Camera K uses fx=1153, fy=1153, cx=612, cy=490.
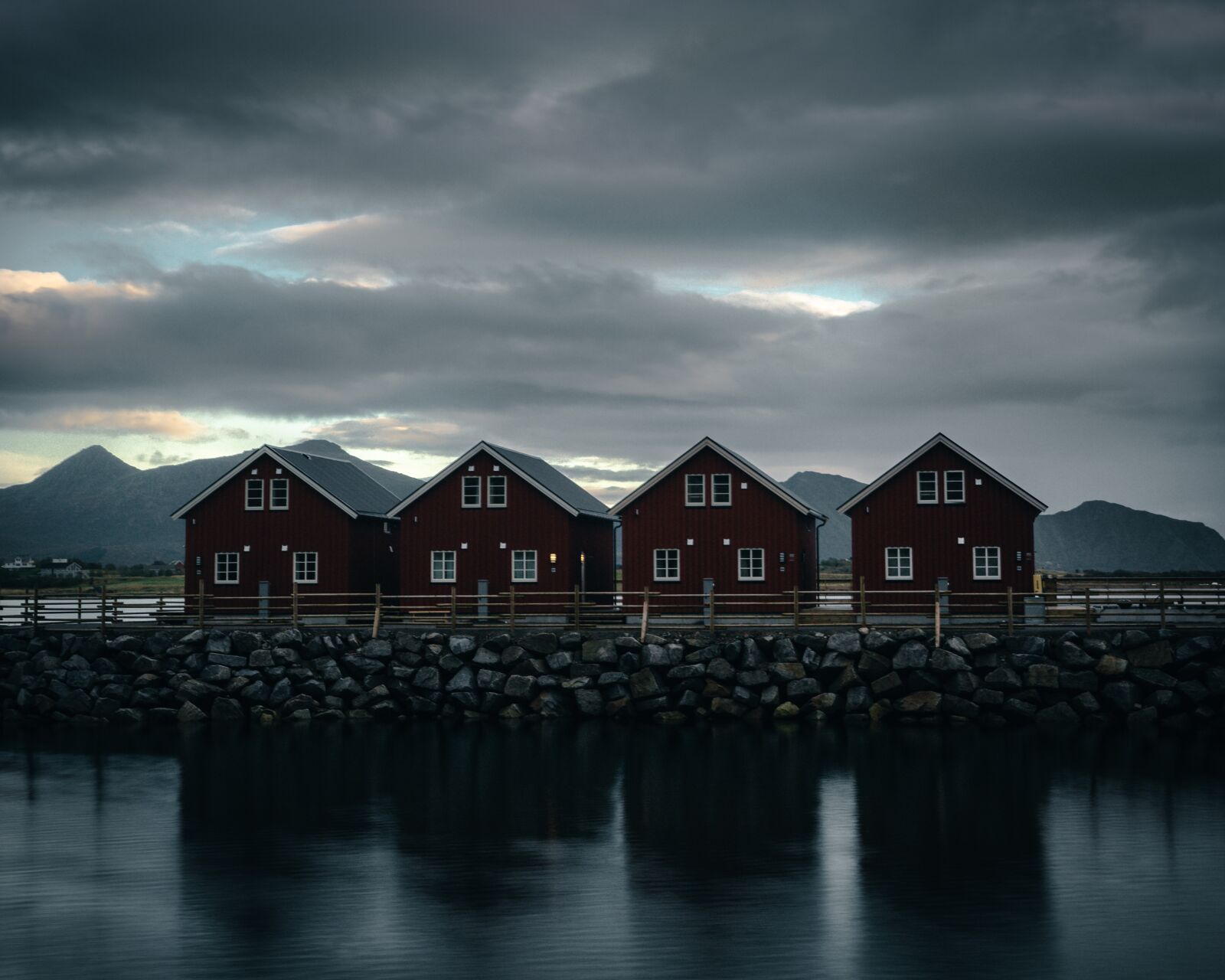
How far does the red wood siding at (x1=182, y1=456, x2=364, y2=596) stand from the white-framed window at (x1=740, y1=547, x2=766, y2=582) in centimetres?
1467

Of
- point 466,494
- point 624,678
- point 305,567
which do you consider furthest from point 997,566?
point 305,567

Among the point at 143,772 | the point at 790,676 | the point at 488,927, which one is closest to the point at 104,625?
the point at 143,772

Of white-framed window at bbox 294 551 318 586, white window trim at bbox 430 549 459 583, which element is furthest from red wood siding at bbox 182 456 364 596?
white window trim at bbox 430 549 459 583

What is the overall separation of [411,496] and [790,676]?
17.3 metres

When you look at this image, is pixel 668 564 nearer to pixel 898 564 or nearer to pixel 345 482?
pixel 898 564

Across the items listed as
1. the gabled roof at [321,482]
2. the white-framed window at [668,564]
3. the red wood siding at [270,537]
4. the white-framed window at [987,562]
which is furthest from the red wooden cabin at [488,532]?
the white-framed window at [987,562]

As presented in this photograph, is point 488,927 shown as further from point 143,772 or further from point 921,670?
point 921,670

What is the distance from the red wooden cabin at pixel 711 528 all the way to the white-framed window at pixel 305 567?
1175 cm

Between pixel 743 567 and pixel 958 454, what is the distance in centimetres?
852

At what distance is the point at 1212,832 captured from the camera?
65.0ft

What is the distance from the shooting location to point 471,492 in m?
43.6

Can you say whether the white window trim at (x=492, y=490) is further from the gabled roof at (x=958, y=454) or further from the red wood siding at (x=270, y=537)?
the gabled roof at (x=958, y=454)

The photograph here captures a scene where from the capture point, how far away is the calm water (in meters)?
13.8

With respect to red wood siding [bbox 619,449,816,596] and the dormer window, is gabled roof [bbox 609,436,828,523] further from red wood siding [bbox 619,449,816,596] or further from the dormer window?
the dormer window
